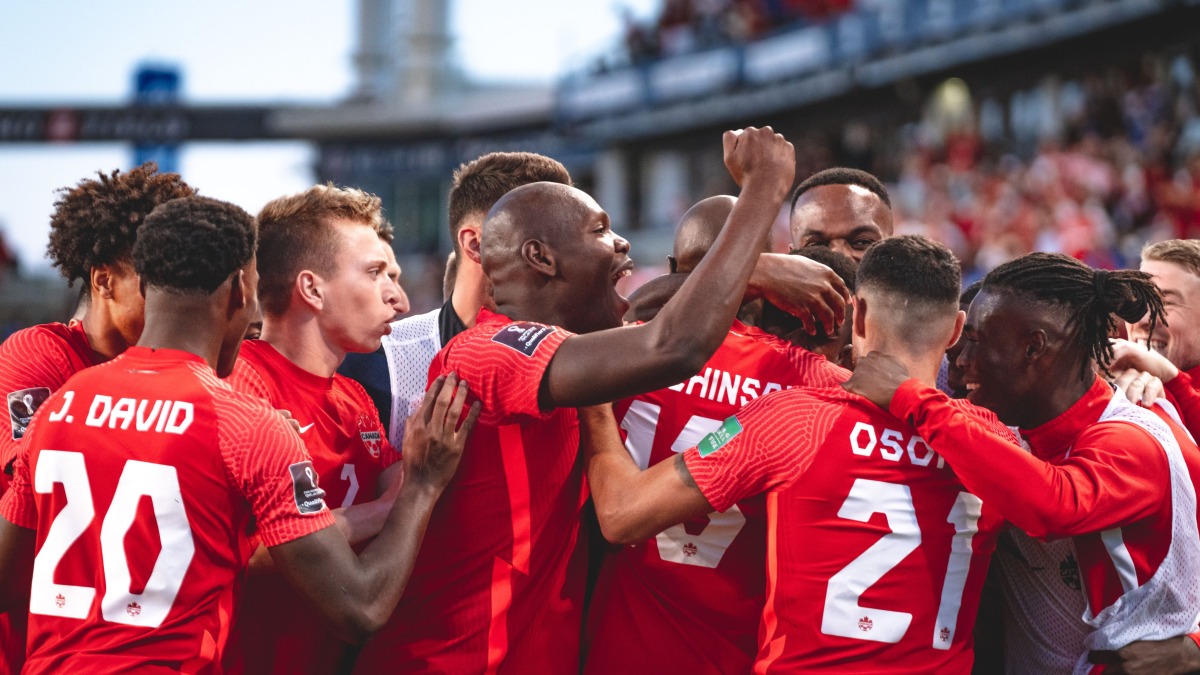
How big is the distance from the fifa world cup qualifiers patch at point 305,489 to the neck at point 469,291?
1.28 metres

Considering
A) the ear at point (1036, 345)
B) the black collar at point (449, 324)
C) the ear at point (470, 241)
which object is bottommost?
the black collar at point (449, 324)

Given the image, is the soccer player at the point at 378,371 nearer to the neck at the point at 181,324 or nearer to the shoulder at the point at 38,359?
the shoulder at the point at 38,359

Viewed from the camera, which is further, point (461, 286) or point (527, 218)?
point (461, 286)

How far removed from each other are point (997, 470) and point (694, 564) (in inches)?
35.3

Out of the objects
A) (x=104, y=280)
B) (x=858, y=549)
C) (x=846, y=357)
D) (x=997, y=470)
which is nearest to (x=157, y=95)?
(x=104, y=280)

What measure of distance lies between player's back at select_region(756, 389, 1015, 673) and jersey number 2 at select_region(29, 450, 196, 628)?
1.50 meters

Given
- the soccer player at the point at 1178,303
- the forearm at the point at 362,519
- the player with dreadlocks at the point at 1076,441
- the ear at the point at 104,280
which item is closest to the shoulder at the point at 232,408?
the forearm at the point at 362,519

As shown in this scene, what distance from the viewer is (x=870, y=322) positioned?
3242 mm

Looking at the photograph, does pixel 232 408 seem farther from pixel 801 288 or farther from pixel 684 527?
pixel 801 288

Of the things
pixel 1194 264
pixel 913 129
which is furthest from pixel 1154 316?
pixel 913 129

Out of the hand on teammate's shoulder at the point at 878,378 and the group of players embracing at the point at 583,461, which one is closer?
the group of players embracing at the point at 583,461

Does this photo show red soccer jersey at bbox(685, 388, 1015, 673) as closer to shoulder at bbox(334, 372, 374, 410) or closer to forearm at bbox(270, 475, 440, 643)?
forearm at bbox(270, 475, 440, 643)

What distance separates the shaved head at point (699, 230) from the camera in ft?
12.0

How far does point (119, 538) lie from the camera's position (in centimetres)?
270
